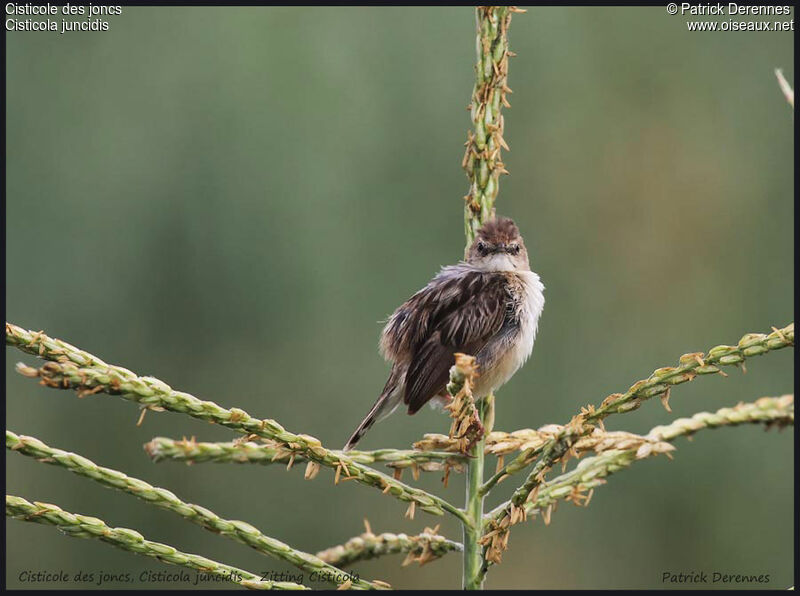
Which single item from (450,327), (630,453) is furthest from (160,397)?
(450,327)

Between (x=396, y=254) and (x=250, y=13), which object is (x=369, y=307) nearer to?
(x=396, y=254)

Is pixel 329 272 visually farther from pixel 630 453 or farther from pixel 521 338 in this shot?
pixel 630 453

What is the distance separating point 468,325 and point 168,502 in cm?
248

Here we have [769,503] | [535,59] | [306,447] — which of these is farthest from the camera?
[535,59]

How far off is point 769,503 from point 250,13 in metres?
5.19

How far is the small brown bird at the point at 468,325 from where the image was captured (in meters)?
4.11

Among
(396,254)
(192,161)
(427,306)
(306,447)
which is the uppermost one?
(192,161)

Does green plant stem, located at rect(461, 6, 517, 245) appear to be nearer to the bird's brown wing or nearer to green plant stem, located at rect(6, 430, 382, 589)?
green plant stem, located at rect(6, 430, 382, 589)

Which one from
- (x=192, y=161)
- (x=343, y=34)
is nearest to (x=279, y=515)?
(x=192, y=161)

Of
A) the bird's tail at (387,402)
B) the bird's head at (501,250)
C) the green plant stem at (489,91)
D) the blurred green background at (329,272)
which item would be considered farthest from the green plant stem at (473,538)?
the blurred green background at (329,272)

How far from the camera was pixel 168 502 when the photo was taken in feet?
6.57

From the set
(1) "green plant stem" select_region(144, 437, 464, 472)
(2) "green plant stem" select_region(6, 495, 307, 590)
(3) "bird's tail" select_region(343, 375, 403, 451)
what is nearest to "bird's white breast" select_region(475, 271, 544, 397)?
(3) "bird's tail" select_region(343, 375, 403, 451)

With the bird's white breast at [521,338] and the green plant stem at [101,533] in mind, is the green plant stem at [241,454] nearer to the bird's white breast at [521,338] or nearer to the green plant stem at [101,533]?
the green plant stem at [101,533]

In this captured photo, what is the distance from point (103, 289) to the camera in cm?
641
